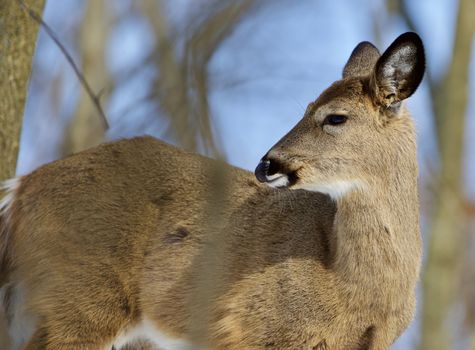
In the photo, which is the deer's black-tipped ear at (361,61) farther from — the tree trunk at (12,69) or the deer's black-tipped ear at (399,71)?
the tree trunk at (12,69)

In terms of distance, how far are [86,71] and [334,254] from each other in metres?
10.1

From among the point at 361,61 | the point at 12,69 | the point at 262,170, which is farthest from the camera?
the point at 361,61

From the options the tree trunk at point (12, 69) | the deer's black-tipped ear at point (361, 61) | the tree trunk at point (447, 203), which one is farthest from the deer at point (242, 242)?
the tree trunk at point (447, 203)

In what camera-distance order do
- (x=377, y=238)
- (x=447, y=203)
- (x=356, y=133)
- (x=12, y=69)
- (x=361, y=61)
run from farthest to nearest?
(x=447, y=203), (x=361, y=61), (x=12, y=69), (x=356, y=133), (x=377, y=238)

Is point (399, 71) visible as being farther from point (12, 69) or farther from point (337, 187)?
point (12, 69)

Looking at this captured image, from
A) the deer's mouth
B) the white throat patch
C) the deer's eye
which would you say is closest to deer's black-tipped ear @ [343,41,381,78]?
the deer's eye

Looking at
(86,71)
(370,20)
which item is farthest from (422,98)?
(86,71)

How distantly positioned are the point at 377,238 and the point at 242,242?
90 centimetres

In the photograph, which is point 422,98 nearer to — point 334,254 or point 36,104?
point 334,254

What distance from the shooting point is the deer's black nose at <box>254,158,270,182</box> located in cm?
631

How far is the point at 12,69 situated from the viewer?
721 cm

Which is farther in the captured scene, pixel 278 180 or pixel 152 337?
pixel 152 337

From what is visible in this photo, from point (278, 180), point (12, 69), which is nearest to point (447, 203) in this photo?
point (278, 180)

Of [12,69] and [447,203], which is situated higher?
[12,69]
